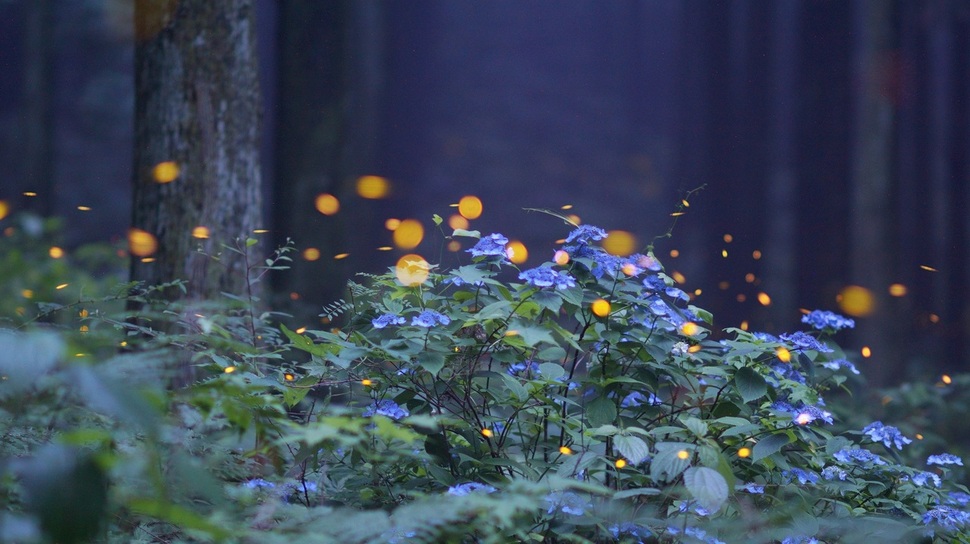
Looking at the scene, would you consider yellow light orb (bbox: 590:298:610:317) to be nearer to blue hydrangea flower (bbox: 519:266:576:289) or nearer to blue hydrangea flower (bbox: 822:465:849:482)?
blue hydrangea flower (bbox: 519:266:576:289)

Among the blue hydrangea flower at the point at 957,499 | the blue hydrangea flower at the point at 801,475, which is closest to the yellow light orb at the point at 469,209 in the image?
the blue hydrangea flower at the point at 801,475

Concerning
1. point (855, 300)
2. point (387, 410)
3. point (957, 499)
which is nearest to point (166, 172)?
point (387, 410)

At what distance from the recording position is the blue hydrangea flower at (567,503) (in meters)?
1.63

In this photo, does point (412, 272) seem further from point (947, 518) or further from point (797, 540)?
point (947, 518)

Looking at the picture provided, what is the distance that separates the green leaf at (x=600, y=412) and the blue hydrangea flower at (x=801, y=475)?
0.48 meters

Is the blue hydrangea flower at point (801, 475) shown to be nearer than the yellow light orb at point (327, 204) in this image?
Yes

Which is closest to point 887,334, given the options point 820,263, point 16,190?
point 820,263

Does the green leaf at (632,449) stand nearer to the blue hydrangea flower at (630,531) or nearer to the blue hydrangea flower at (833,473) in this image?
the blue hydrangea flower at (630,531)

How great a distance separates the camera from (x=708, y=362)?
2254 mm

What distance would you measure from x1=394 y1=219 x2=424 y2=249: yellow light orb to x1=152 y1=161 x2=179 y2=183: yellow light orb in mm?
1743

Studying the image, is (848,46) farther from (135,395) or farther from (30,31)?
(30,31)

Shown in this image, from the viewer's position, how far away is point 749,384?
75.4 inches

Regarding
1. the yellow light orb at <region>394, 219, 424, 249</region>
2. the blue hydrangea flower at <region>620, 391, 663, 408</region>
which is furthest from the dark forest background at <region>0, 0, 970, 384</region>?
the blue hydrangea flower at <region>620, 391, 663, 408</region>

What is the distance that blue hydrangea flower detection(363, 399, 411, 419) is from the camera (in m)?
1.81
